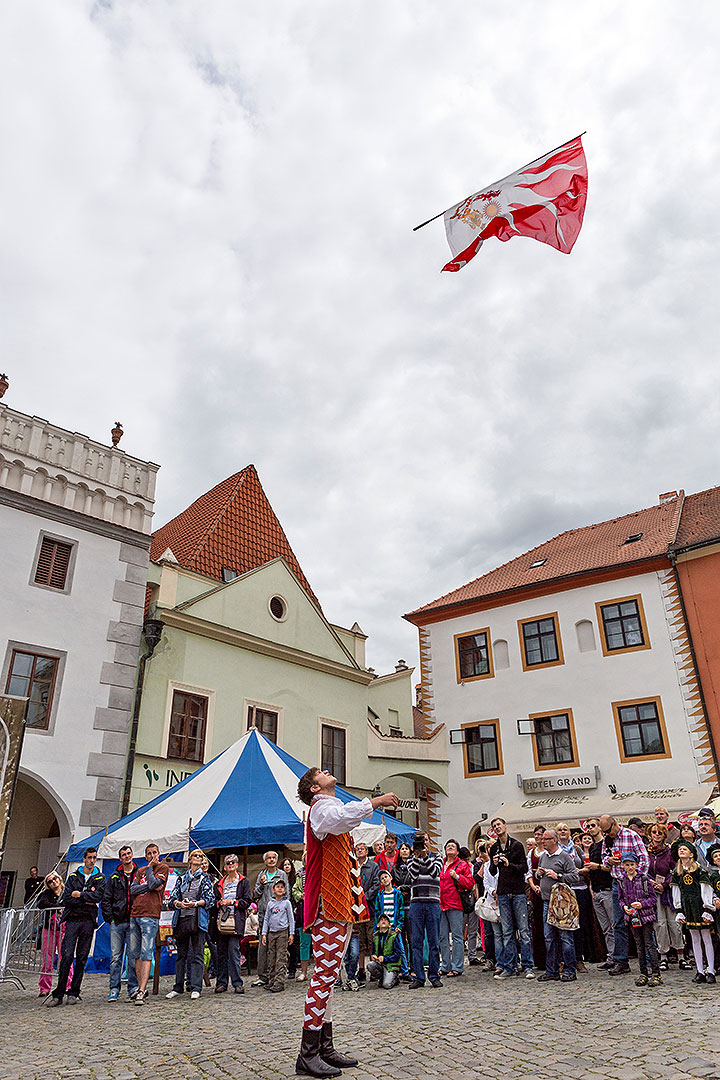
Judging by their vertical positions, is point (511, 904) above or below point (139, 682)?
below

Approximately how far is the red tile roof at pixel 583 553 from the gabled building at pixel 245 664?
5.14 m

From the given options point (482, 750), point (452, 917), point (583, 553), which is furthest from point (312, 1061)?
point (583, 553)

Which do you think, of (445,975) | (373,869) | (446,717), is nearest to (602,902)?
(445,975)

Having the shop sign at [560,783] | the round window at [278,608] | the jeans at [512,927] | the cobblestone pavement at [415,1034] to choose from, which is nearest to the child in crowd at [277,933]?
the cobblestone pavement at [415,1034]

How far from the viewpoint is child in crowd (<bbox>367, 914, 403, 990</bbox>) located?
31.3 ft

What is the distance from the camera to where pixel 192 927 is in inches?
378

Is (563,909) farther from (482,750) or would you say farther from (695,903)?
(482,750)

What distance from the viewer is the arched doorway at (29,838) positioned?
15.4 meters

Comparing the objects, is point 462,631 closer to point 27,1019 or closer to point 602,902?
point 602,902

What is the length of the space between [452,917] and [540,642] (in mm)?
15224

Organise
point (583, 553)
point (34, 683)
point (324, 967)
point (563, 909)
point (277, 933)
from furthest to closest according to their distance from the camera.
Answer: point (583, 553) < point (34, 683) < point (277, 933) < point (563, 909) < point (324, 967)

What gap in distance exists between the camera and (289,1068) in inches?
195

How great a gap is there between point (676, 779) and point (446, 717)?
7.54 metres

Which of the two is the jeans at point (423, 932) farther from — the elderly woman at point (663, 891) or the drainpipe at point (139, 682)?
the drainpipe at point (139, 682)
